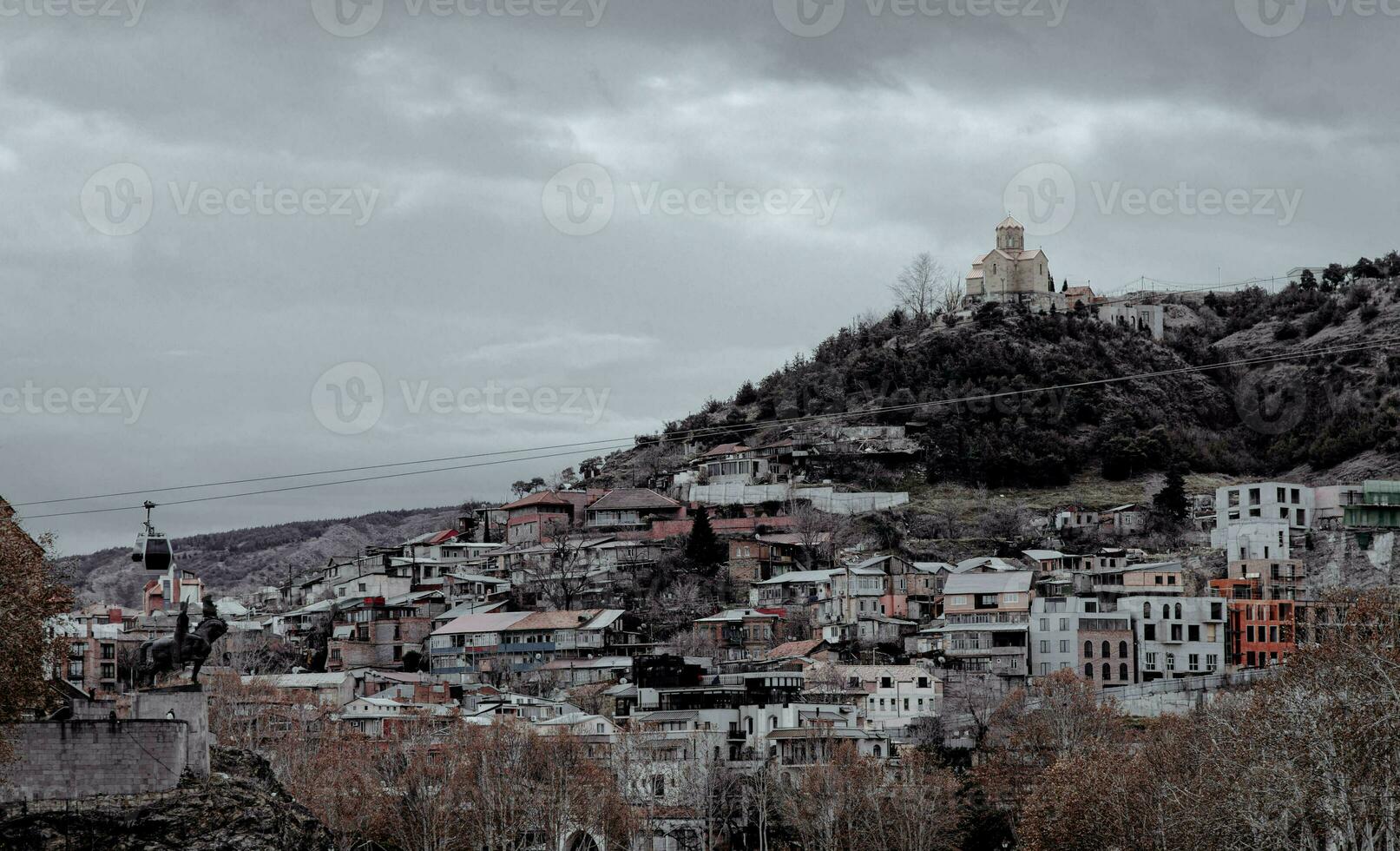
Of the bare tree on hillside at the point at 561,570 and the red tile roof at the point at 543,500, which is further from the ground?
the red tile roof at the point at 543,500

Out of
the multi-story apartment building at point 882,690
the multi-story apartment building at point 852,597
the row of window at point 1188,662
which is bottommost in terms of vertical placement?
the multi-story apartment building at point 882,690

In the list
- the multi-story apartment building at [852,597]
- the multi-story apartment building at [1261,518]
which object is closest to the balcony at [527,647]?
the multi-story apartment building at [852,597]

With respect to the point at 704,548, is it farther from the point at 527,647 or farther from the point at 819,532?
the point at 527,647

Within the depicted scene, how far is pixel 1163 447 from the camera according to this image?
534 feet

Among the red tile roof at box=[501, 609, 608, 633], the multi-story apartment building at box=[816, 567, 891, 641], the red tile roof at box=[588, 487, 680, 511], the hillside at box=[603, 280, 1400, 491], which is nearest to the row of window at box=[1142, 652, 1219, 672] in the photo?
the multi-story apartment building at box=[816, 567, 891, 641]

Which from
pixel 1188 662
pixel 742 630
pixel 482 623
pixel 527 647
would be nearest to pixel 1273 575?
pixel 1188 662

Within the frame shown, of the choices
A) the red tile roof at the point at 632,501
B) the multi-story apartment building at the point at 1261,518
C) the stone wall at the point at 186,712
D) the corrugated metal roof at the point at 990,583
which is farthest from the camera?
the red tile roof at the point at 632,501

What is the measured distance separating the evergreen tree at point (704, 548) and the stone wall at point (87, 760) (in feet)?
301

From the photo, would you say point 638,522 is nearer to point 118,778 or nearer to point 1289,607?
point 1289,607

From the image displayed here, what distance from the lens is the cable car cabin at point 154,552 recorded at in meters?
47.4

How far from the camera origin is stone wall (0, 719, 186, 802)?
Answer: 147ft

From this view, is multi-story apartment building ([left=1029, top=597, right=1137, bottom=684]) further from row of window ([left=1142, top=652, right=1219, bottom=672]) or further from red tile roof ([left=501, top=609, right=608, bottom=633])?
red tile roof ([left=501, top=609, right=608, bottom=633])

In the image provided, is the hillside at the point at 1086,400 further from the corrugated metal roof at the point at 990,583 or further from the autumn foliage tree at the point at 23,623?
the autumn foliage tree at the point at 23,623

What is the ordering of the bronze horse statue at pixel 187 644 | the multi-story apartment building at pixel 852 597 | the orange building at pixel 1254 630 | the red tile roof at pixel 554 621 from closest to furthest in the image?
1. the bronze horse statue at pixel 187 644
2. the orange building at pixel 1254 630
3. the multi-story apartment building at pixel 852 597
4. the red tile roof at pixel 554 621
